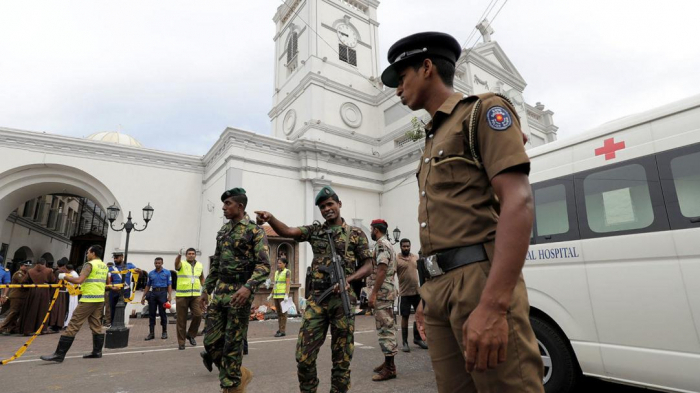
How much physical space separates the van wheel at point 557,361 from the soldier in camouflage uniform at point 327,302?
1787 millimetres

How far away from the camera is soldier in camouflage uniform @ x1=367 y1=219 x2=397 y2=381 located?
15.3 ft

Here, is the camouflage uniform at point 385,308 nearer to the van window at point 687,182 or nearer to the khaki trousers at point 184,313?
the van window at point 687,182

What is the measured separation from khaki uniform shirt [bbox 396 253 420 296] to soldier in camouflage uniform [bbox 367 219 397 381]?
701 mm

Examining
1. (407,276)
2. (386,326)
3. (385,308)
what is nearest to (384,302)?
(385,308)

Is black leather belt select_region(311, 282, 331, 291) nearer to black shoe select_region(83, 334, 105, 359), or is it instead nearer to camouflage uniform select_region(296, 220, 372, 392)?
camouflage uniform select_region(296, 220, 372, 392)

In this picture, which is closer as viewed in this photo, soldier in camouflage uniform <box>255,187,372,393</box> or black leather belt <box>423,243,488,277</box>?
black leather belt <box>423,243,488,277</box>

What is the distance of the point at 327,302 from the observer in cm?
338

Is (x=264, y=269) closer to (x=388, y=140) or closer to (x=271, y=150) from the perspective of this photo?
(x=271, y=150)

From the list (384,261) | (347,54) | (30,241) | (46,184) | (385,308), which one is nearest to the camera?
(384,261)

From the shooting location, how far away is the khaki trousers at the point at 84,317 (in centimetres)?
599

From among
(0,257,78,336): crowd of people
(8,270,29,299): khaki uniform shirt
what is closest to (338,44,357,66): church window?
(0,257,78,336): crowd of people

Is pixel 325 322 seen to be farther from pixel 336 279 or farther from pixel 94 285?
pixel 94 285

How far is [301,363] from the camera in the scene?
3.10 meters

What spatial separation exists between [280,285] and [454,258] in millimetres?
8718
